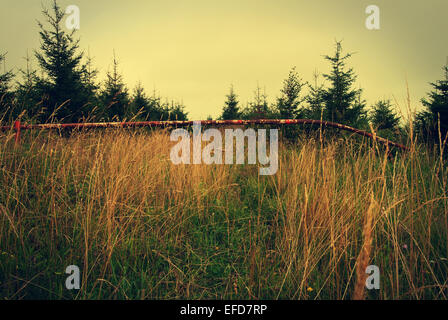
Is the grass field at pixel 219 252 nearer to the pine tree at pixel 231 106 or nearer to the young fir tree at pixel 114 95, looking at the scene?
the young fir tree at pixel 114 95

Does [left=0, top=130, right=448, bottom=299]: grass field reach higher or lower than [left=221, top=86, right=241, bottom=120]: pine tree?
lower

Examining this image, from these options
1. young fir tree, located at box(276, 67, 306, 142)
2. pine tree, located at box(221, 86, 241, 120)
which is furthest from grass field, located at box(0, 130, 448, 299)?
pine tree, located at box(221, 86, 241, 120)

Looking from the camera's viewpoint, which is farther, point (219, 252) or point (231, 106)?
point (231, 106)

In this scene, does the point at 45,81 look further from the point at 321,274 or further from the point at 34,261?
the point at 321,274

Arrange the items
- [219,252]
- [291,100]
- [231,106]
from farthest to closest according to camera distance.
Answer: [231,106], [291,100], [219,252]

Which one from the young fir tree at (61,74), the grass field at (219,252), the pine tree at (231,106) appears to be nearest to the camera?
the grass field at (219,252)

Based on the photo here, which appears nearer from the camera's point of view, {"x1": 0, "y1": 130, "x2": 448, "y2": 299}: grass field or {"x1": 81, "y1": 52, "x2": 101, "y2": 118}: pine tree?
{"x1": 0, "y1": 130, "x2": 448, "y2": 299}: grass field

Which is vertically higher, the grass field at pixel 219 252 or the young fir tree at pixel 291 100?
the young fir tree at pixel 291 100

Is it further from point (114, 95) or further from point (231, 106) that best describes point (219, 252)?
point (231, 106)

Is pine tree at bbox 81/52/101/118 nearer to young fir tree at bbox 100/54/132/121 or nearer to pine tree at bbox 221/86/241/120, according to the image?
young fir tree at bbox 100/54/132/121

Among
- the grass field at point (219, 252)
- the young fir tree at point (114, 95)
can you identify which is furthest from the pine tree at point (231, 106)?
the grass field at point (219, 252)

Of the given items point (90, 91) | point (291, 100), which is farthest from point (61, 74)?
point (291, 100)

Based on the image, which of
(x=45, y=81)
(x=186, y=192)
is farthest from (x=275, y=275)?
(x=45, y=81)
